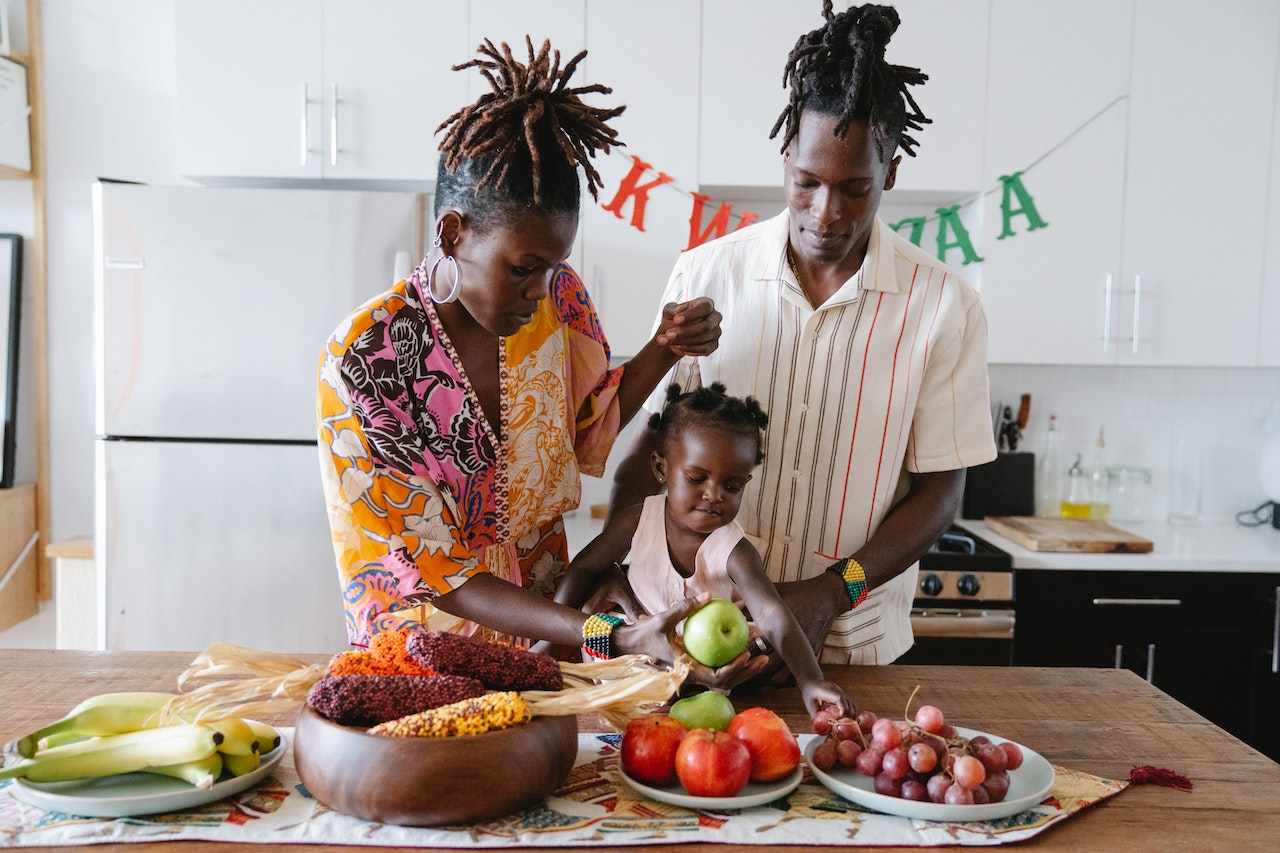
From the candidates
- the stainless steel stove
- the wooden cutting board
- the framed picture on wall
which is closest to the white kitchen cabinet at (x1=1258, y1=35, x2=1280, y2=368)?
the wooden cutting board

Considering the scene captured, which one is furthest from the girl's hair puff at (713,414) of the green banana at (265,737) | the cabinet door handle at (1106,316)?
the cabinet door handle at (1106,316)

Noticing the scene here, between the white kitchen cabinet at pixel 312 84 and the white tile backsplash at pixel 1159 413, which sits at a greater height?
the white kitchen cabinet at pixel 312 84

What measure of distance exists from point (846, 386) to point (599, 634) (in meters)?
0.62

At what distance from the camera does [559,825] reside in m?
0.98

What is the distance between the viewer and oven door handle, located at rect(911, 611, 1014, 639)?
9.28ft

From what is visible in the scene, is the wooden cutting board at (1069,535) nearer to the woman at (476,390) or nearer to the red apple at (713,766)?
the woman at (476,390)

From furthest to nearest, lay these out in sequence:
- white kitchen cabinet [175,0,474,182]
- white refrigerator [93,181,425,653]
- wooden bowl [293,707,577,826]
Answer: white kitchen cabinet [175,0,474,182]
white refrigerator [93,181,425,653]
wooden bowl [293,707,577,826]

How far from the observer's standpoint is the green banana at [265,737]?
3.61 feet

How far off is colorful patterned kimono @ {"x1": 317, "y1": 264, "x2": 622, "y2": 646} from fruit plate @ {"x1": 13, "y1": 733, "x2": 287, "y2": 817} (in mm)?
348

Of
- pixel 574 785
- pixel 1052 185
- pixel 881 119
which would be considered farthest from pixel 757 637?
pixel 1052 185

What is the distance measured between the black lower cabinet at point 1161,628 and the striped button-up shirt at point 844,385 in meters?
1.38

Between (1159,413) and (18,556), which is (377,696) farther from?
(1159,413)

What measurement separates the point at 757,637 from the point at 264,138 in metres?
2.38

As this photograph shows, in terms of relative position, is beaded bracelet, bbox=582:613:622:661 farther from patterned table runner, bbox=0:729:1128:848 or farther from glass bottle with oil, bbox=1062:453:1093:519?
glass bottle with oil, bbox=1062:453:1093:519
